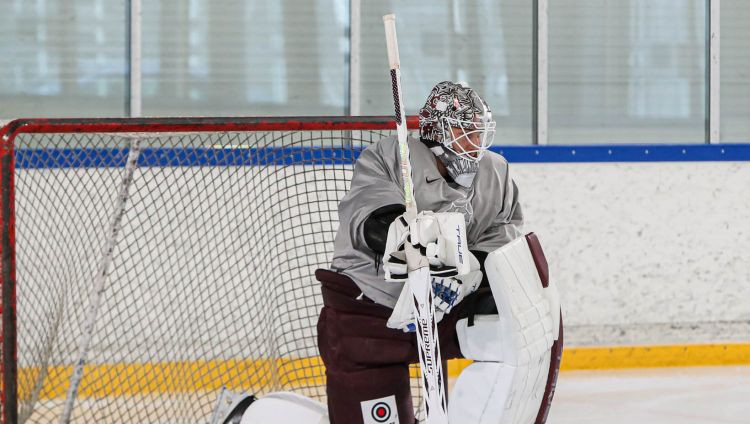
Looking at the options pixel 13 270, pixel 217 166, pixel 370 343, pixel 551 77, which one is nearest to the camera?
pixel 370 343

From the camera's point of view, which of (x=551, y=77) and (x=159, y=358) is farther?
(x=551, y=77)

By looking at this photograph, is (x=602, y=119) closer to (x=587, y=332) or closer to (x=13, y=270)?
(x=587, y=332)

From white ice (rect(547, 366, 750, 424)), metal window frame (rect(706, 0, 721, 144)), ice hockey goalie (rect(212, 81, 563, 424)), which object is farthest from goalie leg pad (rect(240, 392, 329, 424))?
metal window frame (rect(706, 0, 721, 144))

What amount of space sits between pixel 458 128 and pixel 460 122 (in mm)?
21

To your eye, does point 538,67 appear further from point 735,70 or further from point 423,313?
point 423,313

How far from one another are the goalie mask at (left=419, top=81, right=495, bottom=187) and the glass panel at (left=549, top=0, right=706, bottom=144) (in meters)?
2.57

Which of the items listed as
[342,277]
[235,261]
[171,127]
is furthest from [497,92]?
[342,277]

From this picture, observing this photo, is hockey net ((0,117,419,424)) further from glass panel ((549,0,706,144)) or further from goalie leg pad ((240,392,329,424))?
glass panel ((549,0,706,144))

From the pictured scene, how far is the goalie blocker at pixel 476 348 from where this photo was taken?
7.63 ft

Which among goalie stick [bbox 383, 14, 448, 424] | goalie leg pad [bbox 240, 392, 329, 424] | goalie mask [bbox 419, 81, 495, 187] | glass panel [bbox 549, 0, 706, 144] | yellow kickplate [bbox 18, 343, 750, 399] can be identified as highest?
glass panel [bbox 549, 0, 706, 144]

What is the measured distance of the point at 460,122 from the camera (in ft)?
8.07

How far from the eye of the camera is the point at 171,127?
3062mm

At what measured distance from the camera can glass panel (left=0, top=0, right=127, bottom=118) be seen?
179 inches

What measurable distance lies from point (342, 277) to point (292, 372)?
43.8 inches
